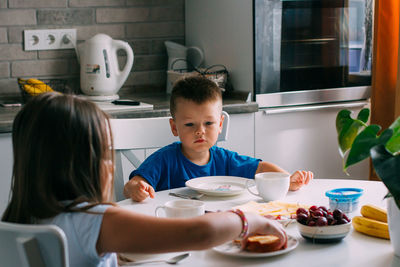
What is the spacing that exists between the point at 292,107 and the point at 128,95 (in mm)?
836

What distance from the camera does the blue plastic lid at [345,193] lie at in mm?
1392

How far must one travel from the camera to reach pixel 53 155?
3.28ft

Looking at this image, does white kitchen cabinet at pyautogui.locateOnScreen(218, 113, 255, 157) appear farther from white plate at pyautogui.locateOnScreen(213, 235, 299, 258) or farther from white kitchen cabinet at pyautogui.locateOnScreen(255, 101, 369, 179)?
white plate at pyautogui.locateOnScreen(213, 235, 299, 258)

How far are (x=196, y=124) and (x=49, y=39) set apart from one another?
53.5 inches

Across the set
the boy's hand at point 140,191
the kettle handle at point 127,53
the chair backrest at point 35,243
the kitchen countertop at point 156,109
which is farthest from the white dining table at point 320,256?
the kettle handle at point 127,53

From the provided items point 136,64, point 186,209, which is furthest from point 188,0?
point 186,209

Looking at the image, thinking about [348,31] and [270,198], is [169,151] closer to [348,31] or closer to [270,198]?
[270,198]

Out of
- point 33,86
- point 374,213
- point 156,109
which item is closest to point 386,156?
point 374,213

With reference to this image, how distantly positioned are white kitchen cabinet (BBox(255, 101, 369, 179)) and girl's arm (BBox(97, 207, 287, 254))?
1.75m

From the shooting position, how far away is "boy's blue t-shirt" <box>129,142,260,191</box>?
5.91 ft

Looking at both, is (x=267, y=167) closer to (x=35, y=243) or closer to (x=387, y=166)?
(x=387, y=166)

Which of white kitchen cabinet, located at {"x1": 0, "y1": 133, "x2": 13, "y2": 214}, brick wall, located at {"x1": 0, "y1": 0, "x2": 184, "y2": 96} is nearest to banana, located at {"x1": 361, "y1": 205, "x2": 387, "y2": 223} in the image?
white kitchen cabinet, located at {"x1": 0, "y1": 133, "x2": 13, "y2": 214}

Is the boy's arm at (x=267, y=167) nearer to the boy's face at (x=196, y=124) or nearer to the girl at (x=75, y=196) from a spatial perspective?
the boy's face at (x=196, y=124)

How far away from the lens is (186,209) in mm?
1259
